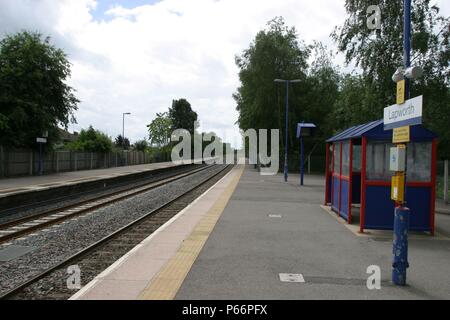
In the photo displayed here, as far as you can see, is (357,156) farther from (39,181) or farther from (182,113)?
(182,113)

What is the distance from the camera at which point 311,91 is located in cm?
4753

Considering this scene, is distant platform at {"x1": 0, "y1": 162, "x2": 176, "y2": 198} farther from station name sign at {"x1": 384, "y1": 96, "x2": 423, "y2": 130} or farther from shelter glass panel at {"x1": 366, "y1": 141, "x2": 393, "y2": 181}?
station name sign at {"x1": 384, "y1": 96, "x2": 423, "y2": 130}

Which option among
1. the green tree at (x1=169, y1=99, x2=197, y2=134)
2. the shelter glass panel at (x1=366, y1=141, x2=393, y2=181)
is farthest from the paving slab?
the green tree at (x1=169, y1=99, x2=197, y2=134)

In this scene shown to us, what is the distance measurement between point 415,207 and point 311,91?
37932 mm

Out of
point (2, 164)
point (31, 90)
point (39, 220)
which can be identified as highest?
point (31, 90)

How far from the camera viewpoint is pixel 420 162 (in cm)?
1059

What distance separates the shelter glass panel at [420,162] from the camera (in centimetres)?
1054

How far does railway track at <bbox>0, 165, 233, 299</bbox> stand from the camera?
21.1 feet

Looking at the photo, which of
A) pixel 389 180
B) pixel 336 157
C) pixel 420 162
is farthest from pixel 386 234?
pixel 336 157

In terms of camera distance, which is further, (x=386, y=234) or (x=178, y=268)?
(x=386, y=234)

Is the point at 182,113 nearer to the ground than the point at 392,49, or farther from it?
farther from it

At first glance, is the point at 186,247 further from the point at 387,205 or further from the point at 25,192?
the point at 25,192

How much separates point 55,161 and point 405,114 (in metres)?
32.8
